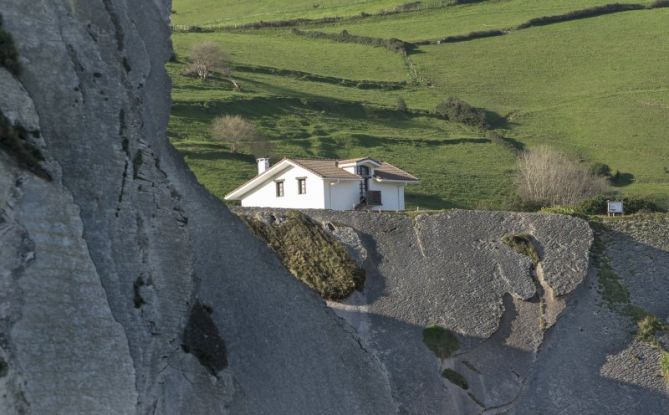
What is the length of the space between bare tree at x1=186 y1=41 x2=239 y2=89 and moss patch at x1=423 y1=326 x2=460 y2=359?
4843 centimetres

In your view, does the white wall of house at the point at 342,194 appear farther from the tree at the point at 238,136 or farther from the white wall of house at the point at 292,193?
the tree at the point at 238,136

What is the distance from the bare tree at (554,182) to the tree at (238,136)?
53.2 feet

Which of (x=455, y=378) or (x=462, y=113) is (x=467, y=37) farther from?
(x=455, y=378)

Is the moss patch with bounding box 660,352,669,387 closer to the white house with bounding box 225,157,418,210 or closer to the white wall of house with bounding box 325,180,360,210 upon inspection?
the white house with bounding box 225,157,418,210

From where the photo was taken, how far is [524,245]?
3822 centimetres

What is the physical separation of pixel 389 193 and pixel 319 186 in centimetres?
633

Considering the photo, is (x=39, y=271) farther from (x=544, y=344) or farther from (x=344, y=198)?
(x=344, y=198)

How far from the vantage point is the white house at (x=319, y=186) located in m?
47.1

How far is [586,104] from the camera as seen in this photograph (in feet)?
275

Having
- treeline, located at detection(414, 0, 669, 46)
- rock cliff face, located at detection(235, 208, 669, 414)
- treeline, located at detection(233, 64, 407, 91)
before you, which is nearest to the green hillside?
treeline, located at detection(233, 64, 407, 91)

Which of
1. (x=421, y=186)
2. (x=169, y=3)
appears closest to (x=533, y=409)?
(x=169, y=3)

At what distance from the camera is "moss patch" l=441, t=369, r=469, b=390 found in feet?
110

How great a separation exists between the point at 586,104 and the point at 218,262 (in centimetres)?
6635

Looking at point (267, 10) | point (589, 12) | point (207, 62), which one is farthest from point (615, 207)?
point (267, 10)
